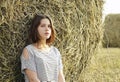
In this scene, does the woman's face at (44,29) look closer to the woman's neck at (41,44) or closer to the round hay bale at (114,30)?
the woman's neck at (41,44)

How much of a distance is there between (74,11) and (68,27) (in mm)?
269

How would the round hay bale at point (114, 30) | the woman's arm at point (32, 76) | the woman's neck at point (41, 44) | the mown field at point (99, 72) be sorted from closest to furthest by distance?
the woman's arm at point (32, 76) < the woman's neck at point (41, 44) < the mown field at point (99, 72) < the round hay bale at point (114, 30)

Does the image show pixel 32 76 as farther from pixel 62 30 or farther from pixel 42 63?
pixel 62 30

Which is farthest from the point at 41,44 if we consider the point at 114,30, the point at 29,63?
the point at 114,30

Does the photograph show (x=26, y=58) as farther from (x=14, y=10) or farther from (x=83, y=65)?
(x=83, y=65)

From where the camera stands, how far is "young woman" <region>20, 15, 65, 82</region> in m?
4.08

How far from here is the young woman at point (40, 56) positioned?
13.4ft

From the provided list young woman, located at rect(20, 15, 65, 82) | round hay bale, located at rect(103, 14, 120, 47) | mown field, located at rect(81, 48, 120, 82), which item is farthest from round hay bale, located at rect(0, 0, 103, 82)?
round hay bale, located at rect(103, 14, 120, 47)

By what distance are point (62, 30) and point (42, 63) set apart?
60 cm

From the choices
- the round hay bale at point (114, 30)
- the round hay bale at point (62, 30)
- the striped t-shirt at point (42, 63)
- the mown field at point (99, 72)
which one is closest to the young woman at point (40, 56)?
the striped t-shirt at point (42, 63)

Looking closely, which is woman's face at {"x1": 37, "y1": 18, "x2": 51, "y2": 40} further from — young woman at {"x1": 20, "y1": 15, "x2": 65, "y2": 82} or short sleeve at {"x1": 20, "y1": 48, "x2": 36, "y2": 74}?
short sleeve at {"x1": 20, "y1": 48, "x2": 36, "y2": 74}

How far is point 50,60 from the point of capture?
4.20 meters

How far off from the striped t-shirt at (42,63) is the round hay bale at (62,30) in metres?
0.16

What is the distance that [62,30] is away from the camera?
4.57 m
